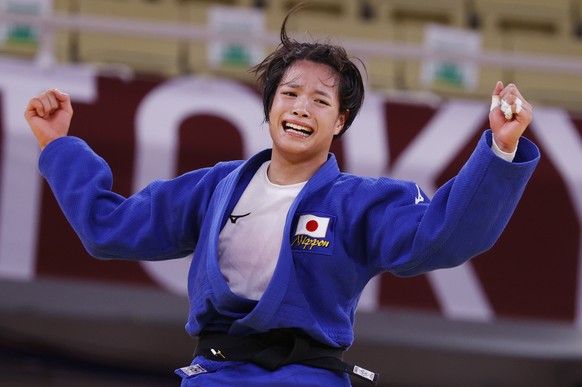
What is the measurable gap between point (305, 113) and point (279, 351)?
501 millimetres

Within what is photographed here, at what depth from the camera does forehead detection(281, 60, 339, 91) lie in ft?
7.48

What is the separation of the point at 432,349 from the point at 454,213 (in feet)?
9.60

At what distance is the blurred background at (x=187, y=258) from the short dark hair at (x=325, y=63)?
5.83 ft

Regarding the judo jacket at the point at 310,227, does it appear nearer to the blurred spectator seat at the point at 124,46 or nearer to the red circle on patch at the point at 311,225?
the red circle on patch at the point at 311,225

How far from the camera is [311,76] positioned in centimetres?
229

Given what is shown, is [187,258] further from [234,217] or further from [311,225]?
[311,225]

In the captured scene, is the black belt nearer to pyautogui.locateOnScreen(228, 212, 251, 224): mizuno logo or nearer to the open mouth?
pyautogui.locateOnScreen(228, 212, 251, 224): mizuno logo

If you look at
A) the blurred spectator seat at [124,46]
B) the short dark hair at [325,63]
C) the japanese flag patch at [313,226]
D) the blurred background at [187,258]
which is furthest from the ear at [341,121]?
the blurred spectator seat at [124,46]

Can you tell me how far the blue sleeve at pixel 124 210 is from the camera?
234cm

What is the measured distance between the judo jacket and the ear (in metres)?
0.06

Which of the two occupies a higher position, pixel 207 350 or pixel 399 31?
pixel 399 31

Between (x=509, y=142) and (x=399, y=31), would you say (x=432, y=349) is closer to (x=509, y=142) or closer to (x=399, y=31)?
(x=399, y=31)

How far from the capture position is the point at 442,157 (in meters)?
4.48

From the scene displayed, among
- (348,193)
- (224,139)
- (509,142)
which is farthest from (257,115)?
(509,142)
